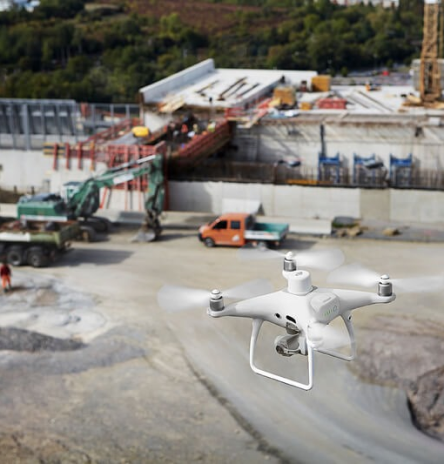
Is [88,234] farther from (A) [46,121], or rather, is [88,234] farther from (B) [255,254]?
(B) [255,254]

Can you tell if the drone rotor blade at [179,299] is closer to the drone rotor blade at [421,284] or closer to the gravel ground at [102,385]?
the drone rotor blade at [421,284]

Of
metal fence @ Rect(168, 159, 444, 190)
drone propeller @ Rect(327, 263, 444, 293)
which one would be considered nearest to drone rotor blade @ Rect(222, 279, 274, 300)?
drone propeller @ Rect(327, 263, 444, 293)

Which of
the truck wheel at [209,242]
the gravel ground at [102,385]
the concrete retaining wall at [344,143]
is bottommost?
the gravel ground at [102,385]

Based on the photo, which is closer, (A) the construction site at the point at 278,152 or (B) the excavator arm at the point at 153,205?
(B) the excavator arm at the point at 153,205

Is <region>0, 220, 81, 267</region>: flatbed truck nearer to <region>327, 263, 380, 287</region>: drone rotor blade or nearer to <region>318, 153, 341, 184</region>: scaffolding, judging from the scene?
<region>318, 153, 341, 184</region>: scaffolding

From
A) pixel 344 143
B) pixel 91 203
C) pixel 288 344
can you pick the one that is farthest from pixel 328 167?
pixel 288 344

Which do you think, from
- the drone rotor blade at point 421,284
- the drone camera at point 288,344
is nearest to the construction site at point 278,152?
the drone rotor blade at point 421,284

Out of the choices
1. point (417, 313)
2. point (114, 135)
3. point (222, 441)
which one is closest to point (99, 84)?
point (114, 135)
